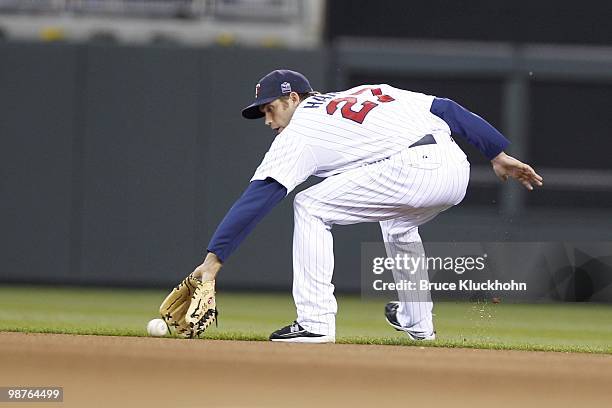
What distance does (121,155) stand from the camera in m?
9.72

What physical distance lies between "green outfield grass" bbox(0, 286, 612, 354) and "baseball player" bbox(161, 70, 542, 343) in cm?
56

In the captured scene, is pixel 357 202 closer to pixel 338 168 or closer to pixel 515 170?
pixel 338 168

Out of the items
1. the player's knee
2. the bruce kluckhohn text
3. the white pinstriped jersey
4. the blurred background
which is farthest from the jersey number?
the blurred background

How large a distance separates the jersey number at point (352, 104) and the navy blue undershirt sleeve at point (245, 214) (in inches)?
18.2

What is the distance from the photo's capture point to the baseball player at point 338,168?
5160mm

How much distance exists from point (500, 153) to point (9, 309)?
3.67m

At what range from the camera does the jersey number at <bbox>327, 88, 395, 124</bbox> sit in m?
5.36

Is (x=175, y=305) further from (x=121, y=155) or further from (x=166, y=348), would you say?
(x=121, y=155)

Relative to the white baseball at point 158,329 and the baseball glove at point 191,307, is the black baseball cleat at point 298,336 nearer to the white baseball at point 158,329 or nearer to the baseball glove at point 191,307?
the baseball glove at point 191,307

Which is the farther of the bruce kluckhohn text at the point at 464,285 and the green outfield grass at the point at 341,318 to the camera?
the bruce kluckhohn text at the point at 464,285

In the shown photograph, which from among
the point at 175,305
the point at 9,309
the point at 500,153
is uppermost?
the point at 500,153

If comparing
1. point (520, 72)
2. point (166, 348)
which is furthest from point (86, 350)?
point (520, 72)

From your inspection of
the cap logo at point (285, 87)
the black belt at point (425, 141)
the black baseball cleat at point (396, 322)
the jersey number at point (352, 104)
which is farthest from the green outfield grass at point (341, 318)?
the cap logo at point (285, 87)

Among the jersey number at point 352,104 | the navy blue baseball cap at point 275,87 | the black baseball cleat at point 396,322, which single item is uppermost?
the navy blue baseball cap at point 275,87
